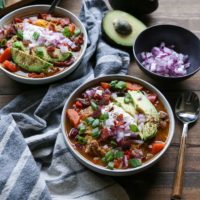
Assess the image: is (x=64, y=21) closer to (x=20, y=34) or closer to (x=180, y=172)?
(x=20, y=34)

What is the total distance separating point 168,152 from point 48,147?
454 mm

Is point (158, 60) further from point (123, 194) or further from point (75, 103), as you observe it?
Result: point (123, 194)

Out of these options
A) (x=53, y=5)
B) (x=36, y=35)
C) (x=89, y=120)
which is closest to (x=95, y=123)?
(x=89, y=120)

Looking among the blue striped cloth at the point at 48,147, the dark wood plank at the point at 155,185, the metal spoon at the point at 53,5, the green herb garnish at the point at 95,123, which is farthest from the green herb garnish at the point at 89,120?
the metal spoon at the point at 53,5

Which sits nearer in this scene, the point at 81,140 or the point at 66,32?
Answer: the point at 81,140

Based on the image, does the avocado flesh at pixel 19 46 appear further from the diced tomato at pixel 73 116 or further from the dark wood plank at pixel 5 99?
the diced tomato at pixel 73 116

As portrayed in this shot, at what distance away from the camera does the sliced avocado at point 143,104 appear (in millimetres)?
1615

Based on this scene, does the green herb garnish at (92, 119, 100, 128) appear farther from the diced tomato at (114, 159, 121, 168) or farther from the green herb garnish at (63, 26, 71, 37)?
the green herb garnish at (63, 26, 71, 37)

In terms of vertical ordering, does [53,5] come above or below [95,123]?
above

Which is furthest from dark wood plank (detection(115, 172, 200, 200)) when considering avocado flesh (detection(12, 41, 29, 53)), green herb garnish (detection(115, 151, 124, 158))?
avocado flesh (detection(12, 41, 29, 53))

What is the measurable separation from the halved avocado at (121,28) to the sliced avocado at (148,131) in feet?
1.48

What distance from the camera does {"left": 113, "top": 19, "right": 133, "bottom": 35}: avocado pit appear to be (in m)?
1.89

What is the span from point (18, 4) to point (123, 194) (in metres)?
1.01

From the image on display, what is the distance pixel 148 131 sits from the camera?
61.7 inches
